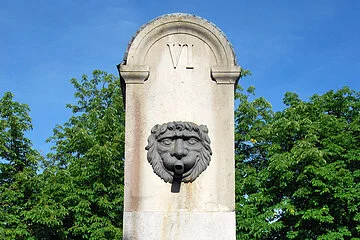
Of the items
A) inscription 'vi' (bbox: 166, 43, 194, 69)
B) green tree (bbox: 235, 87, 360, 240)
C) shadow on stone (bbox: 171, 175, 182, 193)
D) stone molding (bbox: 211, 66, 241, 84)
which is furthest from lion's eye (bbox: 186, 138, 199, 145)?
green tree (bbox: 235, 87, 360, 240)

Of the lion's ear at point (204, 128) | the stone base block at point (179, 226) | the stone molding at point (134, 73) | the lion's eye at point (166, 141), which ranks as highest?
the stone molding at point (134, 73)

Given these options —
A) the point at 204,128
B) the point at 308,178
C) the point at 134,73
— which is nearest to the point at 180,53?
the point at 134,73

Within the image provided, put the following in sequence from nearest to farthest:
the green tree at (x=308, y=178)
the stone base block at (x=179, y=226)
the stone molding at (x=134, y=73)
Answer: the stone base block at (x=179, y=226), the stone molding at (x=134, y=73), the green tree at (x=308, y=178)

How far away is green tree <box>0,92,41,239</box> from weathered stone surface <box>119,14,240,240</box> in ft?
39.3

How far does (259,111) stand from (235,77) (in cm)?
1798

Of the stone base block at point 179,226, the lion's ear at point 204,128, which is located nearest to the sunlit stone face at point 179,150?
the lion's ear at point 204,128

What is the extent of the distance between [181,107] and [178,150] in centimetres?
57

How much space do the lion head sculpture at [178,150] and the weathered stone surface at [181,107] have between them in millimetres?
78

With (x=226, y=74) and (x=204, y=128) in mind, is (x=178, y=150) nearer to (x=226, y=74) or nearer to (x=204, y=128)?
(x=204, y=128)

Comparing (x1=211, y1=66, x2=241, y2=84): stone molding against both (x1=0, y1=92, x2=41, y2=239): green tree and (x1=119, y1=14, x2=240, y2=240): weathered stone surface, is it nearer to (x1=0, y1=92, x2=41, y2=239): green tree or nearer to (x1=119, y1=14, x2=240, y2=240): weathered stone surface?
(x1=119, y1=14, x2=240, y2=240): weathered stone surface

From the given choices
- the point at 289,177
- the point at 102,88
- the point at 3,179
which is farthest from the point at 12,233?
the point at 102,88

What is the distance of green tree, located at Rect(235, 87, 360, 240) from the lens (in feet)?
52.1

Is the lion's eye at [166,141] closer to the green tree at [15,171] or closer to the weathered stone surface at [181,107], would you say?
the weathered stone surface at [181,107]

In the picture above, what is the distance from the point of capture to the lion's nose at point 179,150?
508 cm
